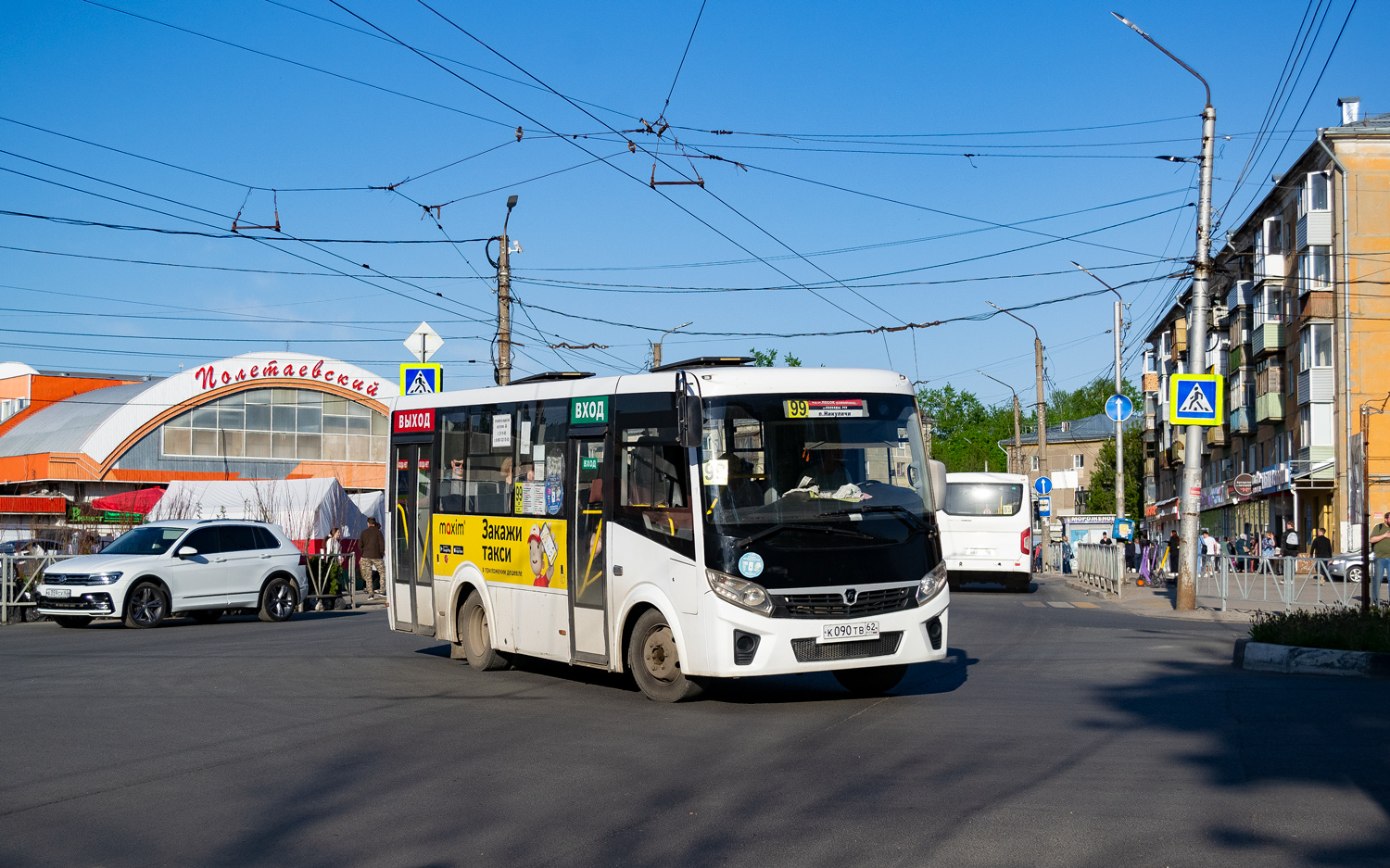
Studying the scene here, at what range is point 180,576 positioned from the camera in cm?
2148

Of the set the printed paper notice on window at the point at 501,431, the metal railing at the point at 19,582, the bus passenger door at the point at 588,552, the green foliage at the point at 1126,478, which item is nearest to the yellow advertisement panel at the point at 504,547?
the bus passenger door at the point at 588,552

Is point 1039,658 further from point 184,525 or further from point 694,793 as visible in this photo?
point 184,525

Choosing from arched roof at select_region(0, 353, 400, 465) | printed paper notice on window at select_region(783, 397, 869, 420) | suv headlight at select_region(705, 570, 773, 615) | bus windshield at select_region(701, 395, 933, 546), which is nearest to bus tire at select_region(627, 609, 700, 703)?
suv headlight at select_region(705, 570, 773, 615)

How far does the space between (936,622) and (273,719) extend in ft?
17.4

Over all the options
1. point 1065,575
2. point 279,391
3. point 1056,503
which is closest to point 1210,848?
point 1065,575

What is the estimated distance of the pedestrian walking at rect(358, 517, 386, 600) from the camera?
95.6ft

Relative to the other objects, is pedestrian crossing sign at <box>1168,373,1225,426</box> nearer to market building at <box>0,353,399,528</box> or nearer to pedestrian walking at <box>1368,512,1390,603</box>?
pedestrian walking at <box>1368,512,1390,603</box>

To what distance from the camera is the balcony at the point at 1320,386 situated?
49000 millimetres

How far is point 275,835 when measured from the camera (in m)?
6.40

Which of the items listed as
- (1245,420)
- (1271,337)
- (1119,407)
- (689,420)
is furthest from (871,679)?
(1245,420)

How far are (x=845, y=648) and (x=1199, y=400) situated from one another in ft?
51.0

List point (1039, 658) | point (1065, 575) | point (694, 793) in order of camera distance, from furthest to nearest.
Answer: point (1065, 575) → point (1039, 658) → point (694, 793)

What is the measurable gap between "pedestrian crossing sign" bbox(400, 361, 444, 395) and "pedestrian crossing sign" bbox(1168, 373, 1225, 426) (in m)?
13.2

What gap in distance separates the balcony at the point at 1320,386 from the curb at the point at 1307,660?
3989cm
